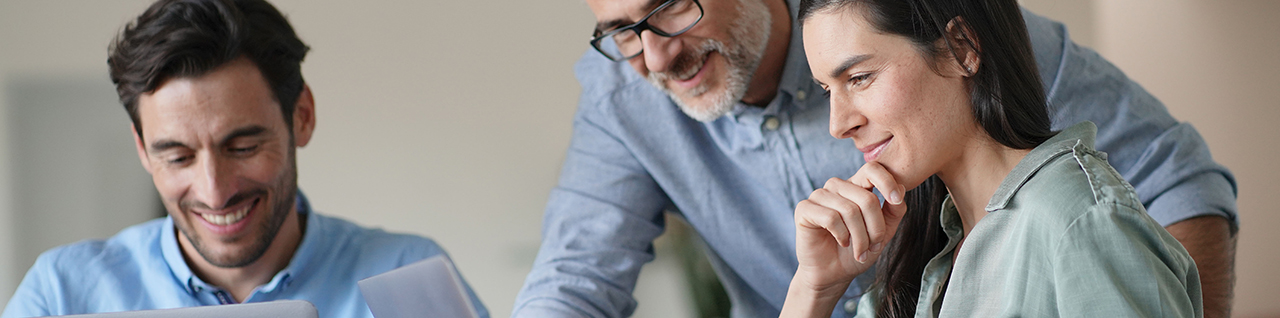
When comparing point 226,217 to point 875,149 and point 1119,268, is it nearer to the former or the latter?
point 875,149

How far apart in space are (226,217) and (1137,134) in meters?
1.40

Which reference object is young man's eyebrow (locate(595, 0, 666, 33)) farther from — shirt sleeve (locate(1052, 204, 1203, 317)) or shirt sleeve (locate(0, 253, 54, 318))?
shirt sleeve (locate(0, 253, 54, 318))

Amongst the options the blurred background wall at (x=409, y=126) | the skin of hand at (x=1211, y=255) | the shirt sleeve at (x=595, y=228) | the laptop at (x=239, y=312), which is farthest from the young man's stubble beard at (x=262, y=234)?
the blurred background wall at (x=409, y=126)

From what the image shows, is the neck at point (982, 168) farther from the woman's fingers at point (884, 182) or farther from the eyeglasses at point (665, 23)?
the eyeglasses at point (665, 23)

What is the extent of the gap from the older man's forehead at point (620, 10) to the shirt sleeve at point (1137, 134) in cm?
58

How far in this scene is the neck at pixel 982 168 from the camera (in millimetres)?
940

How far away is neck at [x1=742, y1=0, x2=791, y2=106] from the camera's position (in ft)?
4.91

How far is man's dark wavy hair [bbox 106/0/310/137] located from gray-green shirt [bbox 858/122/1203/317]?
3.78ft

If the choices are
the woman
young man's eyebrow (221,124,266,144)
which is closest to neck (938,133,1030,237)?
the woman

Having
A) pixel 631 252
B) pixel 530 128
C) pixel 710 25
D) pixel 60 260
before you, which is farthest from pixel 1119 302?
pixel 530 128

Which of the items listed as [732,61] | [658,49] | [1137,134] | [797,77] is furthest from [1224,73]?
[658,49]

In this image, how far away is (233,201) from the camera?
144 centimetres

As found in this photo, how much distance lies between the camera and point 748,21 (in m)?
1.44

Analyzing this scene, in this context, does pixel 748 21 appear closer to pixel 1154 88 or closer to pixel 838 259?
pixel 838 259
